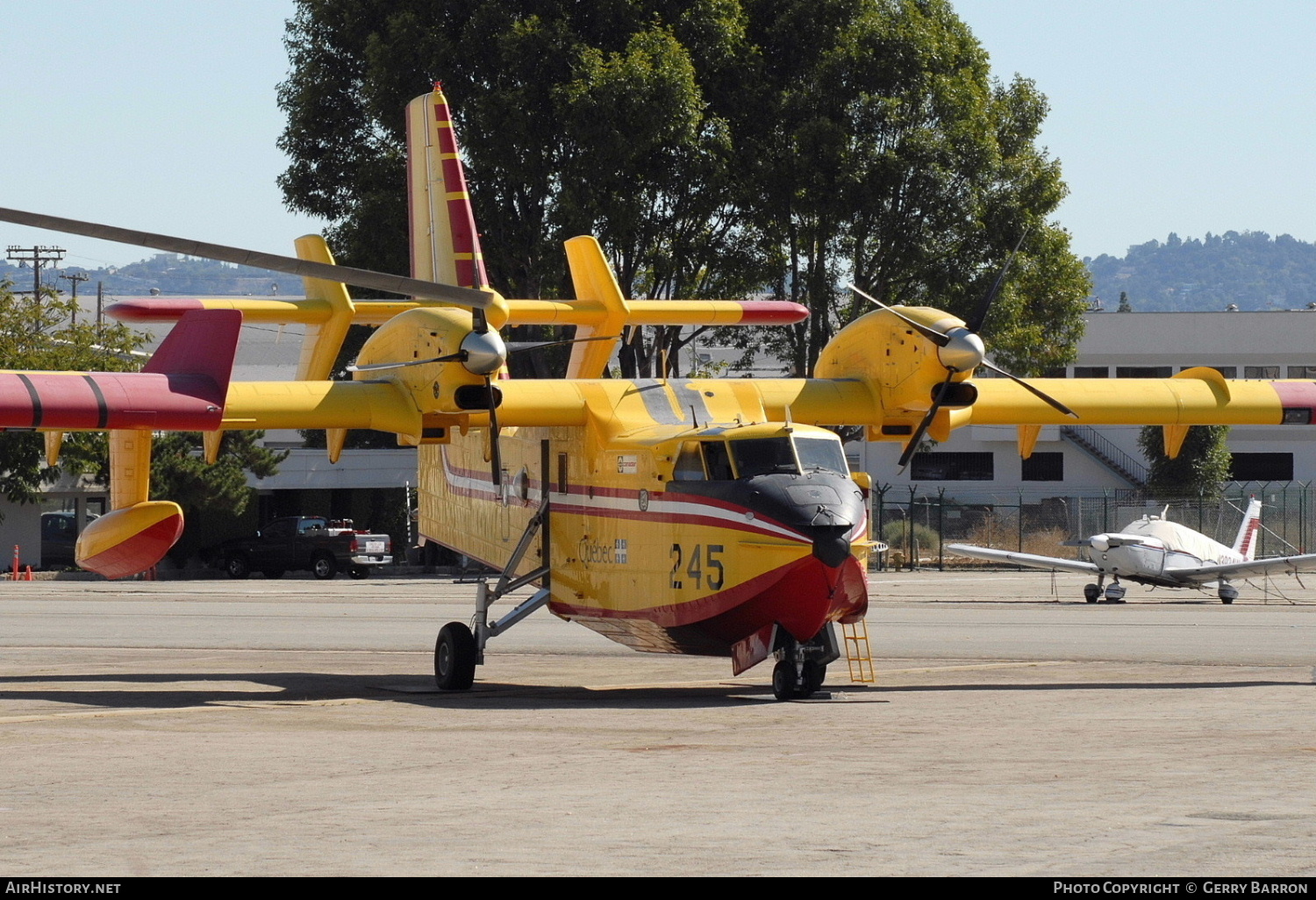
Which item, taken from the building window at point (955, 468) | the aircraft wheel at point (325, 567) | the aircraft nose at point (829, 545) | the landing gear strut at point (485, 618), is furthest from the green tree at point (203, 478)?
the aircraft nose at point (829, 545)

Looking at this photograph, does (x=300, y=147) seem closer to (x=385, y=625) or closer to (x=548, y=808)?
(x=385, y=625)

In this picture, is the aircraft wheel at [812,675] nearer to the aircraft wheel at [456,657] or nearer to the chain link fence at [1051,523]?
the aircraft wheel at [456,657]

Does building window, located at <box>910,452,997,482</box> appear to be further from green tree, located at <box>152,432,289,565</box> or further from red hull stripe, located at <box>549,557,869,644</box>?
red hull stripe, located at <box>549,557,869,644</box>

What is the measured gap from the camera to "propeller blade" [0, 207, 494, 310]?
13.1 metres

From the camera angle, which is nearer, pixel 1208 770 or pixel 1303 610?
pixel 1208 770

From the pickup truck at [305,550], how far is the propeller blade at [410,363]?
31.6 metres

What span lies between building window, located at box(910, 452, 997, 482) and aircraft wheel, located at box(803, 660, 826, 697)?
164 feet

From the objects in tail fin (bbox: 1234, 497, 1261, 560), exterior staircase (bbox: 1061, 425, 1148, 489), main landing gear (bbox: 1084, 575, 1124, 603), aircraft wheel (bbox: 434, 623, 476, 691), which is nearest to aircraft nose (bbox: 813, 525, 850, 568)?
aircraft wheel (bbox: 434, 623, 476, 691)

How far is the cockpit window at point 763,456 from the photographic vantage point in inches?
611

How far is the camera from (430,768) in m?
11.4

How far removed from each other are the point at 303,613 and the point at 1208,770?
923 inches

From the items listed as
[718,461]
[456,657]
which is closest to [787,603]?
[718,461]
